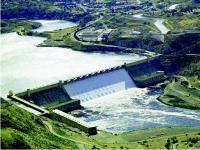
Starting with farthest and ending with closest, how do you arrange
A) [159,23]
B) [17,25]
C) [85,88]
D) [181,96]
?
[17,25], [159,23], [85,88], [181,96]

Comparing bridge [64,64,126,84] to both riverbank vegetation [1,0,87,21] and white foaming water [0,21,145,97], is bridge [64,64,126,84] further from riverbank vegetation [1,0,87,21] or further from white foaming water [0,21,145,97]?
riverbank vegetation [1,0,87,21]

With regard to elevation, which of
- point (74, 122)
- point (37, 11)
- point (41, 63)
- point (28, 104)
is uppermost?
point (37, 11)

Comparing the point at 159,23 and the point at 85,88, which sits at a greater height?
the point at 159,23

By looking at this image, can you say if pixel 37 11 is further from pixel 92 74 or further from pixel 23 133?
pixel 23 133

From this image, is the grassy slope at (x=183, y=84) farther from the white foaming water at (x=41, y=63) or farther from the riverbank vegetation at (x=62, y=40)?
the riverbank vegetation at (x=62, y=40)

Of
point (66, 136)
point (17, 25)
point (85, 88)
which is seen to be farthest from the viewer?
point (17, 25)

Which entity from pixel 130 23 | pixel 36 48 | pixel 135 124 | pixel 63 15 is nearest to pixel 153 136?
pixel 135 124

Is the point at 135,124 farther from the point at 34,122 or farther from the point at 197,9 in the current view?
the point at 197,9

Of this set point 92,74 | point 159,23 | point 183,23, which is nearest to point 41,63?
point 92,74
